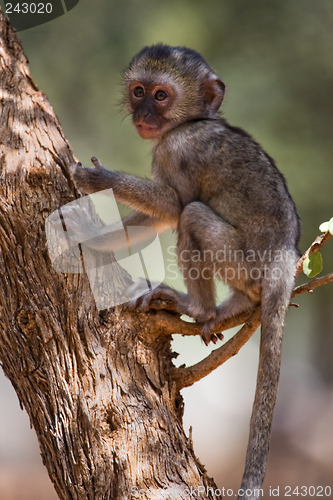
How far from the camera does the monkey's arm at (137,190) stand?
3983 mm

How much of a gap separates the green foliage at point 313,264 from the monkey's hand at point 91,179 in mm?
1618

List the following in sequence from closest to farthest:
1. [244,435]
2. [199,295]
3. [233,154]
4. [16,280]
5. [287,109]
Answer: [16,280] → [199,295] → [233,154] → [244,435] → [287,109]

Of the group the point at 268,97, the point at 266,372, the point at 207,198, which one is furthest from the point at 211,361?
the point at 268,97

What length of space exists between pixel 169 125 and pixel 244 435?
6304 millimetres

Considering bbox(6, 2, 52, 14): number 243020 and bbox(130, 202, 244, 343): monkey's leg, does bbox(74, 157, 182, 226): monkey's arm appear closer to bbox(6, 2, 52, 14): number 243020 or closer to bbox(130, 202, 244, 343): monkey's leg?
bbox(130, 202, 244, 343): monkey's leg

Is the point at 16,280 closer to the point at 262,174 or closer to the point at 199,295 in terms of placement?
the point at 199,295

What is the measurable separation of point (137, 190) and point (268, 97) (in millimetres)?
6143

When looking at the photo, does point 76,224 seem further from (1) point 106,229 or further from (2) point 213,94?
(2) point 213,94

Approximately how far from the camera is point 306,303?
9.84m

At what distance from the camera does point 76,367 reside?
343 centimetres

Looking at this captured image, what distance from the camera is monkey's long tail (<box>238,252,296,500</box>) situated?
3170 mm

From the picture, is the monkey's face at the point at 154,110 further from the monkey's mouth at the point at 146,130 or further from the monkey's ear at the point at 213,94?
the monkey's ear at the point at 213,94

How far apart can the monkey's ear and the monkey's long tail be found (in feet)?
5.17

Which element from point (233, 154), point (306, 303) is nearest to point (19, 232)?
point (233, 154)
